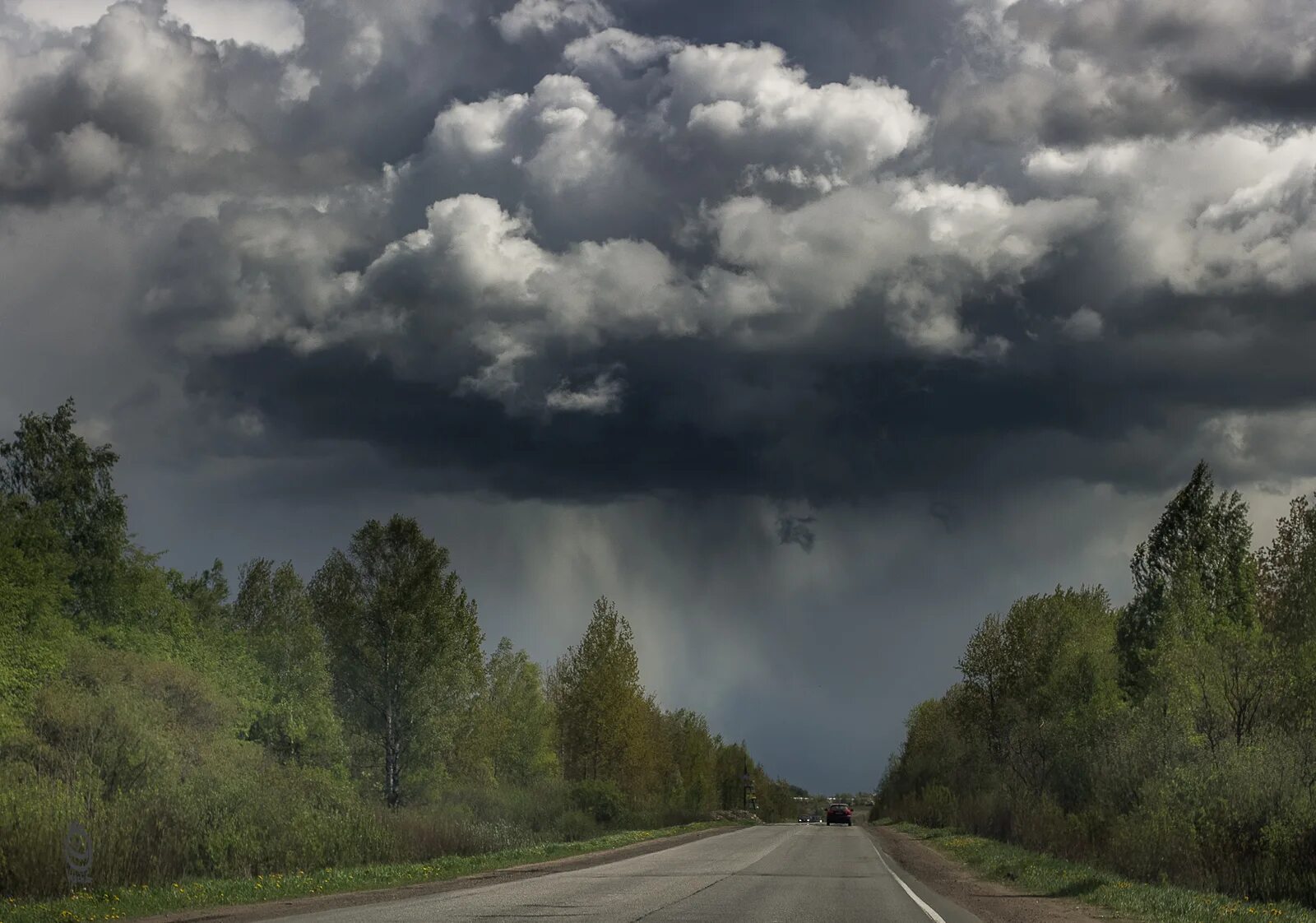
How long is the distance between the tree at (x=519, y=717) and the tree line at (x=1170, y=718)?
3234 centimetres

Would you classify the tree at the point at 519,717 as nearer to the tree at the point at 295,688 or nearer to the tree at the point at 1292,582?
the tree at the point at 295,688

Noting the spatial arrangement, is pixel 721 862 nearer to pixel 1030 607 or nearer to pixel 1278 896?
pixel 1278 896

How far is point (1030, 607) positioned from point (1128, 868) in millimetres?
42532

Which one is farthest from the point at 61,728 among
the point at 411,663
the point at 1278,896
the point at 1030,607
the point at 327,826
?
the point at 1030,607

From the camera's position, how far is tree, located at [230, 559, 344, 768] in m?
70.8

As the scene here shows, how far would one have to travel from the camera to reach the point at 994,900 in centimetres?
2827

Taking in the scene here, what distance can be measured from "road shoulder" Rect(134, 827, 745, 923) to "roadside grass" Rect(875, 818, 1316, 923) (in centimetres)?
1291

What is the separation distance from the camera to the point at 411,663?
223 feet

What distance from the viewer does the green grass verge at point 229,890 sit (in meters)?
20.9

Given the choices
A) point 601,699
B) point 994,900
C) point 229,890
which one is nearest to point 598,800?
point 601,699

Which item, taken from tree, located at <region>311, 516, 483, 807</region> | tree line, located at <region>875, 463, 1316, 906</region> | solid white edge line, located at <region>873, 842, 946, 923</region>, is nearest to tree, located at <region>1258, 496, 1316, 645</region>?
tree line, located at <region>875, 463, 1316, 906</region>

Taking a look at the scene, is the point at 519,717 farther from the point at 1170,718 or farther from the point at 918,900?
the point at 918,900

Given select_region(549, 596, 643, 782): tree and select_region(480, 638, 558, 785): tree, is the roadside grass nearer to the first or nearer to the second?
select_region(549, 596, 643, 782): tree

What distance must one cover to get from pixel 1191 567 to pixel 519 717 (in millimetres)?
60742
